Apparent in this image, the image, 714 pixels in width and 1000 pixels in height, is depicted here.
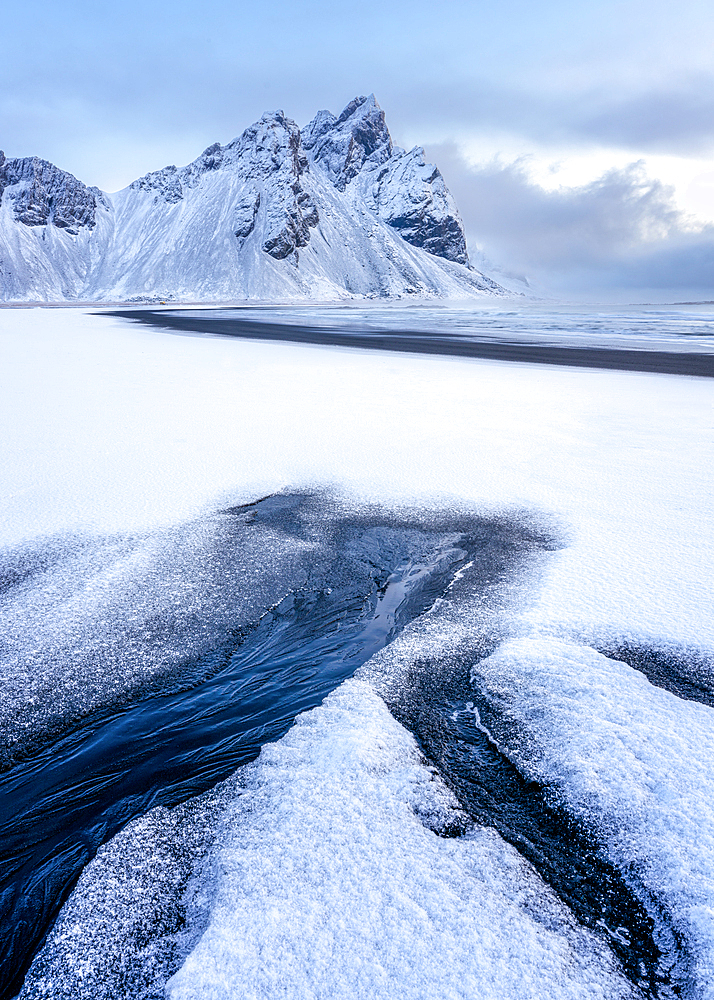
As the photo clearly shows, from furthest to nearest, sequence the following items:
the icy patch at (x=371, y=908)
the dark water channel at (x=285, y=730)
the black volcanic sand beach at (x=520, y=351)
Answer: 1. the black volcanic sand beach at (x=520, y=351)
2. the dark water channel at (x=285, y=730)
3. the icy patch at (x=371, y=908)

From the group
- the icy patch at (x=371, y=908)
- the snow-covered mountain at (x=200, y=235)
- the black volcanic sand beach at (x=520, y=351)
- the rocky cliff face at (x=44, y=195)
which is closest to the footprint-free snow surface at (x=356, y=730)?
the icy patch at (x=371, y=908)

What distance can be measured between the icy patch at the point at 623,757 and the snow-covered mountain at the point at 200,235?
14728 cm

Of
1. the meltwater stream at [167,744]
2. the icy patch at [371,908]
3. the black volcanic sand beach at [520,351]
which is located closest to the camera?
the icy patch at [371,908]

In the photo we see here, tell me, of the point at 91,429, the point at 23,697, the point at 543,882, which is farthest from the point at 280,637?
the point at 91,429

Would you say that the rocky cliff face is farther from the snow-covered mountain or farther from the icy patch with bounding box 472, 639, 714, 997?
the icy patch with bounding box 472, 639, 714, 997

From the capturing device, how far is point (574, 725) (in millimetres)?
2568

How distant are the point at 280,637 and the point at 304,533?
1.48 m

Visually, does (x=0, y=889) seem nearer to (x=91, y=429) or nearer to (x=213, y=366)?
(x=91, y=429)

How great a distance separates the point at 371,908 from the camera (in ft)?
5.76

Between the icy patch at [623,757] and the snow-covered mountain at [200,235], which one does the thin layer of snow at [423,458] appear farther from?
the snow-covered mountain at [200,235]

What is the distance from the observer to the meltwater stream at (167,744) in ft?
6.48

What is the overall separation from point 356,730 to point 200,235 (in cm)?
17874

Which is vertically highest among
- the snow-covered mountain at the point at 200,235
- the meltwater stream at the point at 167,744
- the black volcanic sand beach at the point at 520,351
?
the snow-covered mountain at the point at 200,235

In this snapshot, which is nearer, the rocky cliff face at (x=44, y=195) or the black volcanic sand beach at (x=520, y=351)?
the black volcanic sand beach at (x=520, y=351)
